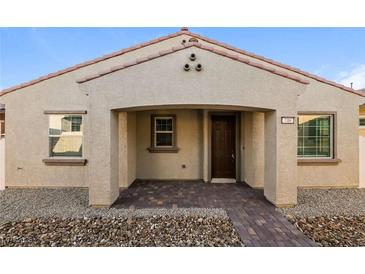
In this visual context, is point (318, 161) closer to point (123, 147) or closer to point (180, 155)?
point (180, 155)

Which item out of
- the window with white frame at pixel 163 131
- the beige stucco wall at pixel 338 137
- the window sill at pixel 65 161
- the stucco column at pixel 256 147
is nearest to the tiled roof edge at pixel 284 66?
the beige stucco wall at pixel 338 137

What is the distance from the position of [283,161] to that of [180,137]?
15.6 feet

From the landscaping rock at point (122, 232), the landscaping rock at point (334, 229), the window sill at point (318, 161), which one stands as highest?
the window sill at point (318, 161)

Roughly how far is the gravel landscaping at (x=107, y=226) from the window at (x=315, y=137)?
539 centimetres

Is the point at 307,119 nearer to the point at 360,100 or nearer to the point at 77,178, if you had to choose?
the point at 360,100

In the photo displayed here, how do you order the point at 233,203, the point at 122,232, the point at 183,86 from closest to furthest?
1. the point at 122,232
2. the point at 183,86
3. the point at 233,203

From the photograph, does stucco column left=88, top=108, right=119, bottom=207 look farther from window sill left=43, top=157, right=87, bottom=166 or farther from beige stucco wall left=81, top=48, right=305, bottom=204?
window sill left=43, top=157, right=87, bottom=166

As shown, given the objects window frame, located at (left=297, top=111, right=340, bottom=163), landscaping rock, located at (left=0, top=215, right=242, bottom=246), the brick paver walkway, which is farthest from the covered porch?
landscaping rock, located at (left=0, top=215, right=242, bottom=246)

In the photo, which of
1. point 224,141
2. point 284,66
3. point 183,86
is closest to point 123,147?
point 183,86

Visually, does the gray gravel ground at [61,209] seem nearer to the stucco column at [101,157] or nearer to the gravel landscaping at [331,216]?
the stucco column at [101,157]

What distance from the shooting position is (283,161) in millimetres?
6082

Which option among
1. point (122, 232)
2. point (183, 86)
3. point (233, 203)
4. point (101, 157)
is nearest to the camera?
point (122, 232)

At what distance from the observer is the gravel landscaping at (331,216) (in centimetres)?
441

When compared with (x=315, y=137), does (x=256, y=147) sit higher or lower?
lower
